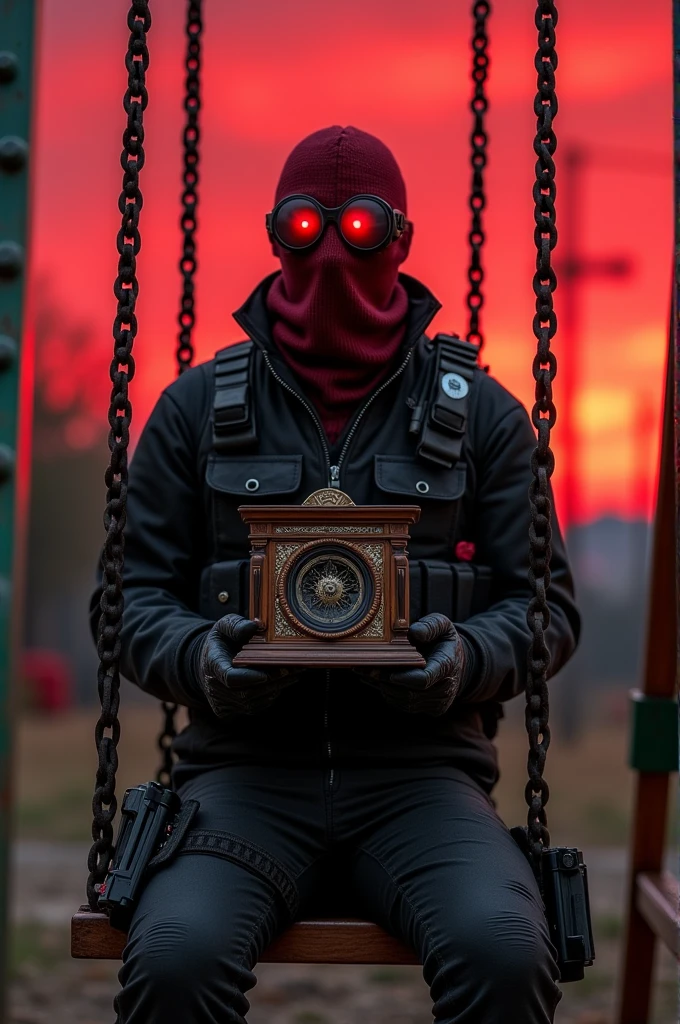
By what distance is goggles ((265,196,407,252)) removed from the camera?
3246 mm

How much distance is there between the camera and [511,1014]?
2568 mm

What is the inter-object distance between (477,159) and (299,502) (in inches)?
52.6

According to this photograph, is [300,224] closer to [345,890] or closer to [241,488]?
[241,488]

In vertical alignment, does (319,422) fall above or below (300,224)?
below

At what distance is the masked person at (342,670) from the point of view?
8.76ft

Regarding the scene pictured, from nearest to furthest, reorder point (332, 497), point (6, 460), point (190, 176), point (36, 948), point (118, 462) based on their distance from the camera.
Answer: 1. point (6, 460)
2. point (118, 462)
3. point (332, 497)
4. point (190, 176)
5. point (36, 948)

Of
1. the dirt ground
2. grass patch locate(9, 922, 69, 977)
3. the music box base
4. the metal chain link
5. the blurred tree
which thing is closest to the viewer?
the music box base

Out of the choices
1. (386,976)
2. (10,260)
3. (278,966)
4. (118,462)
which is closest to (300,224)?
(118,462)

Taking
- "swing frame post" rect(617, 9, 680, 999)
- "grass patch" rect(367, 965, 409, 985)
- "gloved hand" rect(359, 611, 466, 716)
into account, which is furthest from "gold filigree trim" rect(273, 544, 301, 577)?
"grass patch" rect(367, 965, 409, 985)

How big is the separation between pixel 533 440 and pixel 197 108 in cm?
149

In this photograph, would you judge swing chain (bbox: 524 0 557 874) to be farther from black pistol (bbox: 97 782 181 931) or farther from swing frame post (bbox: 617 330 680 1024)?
swing frame post (bbox: 617 330 680 1024)

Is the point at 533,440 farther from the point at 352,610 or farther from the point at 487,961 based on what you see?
the point at 487,961

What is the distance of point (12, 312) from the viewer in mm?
2613

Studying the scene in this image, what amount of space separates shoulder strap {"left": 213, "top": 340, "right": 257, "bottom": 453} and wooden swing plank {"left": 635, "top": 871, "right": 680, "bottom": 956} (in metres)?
1.88
